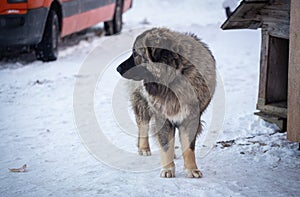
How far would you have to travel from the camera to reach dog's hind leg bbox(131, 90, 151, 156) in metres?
4.72

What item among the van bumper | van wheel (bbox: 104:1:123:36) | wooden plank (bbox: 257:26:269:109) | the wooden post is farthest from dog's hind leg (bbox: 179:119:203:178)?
van wheel (bbox: 104:1:123:36)

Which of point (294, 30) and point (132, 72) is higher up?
point (294, 30)

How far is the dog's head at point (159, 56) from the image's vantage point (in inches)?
162

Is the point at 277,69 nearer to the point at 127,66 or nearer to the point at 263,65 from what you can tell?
the point at 263,65

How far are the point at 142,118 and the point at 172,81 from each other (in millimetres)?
811

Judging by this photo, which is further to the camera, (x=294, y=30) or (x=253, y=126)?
(x=253, y=126)

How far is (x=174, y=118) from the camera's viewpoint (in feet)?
14.2

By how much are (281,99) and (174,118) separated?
2.05 meters

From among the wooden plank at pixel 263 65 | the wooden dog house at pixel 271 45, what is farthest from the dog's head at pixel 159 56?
the wooden plank at pixel 263 65

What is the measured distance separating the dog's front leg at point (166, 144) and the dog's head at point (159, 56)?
405mm

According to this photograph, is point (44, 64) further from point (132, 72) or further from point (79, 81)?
point (132, 72)

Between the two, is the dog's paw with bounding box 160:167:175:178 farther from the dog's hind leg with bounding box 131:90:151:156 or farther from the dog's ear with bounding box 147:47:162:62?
the dog's ear with bounding box 147:47:162:62

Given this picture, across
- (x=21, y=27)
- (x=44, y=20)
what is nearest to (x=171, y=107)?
(x=21, y=27)

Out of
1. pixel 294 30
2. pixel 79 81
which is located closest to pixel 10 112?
pixel 79 81
